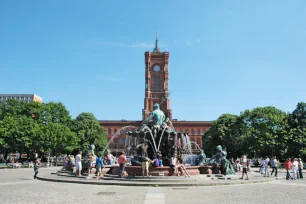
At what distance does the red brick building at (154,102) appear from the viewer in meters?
104

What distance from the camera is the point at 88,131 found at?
65.2m

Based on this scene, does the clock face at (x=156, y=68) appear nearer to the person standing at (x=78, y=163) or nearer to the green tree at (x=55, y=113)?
the green tree at (x=55, y=113)

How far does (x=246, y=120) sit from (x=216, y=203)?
168 feet

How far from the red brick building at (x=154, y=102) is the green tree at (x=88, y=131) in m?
33.8

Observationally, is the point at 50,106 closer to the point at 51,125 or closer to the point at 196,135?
the point at 51,125

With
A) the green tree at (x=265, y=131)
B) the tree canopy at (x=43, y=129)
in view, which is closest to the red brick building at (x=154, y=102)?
the tree canopy at (x=43, y=129)

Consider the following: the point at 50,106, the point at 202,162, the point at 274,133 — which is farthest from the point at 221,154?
the point at 50,106

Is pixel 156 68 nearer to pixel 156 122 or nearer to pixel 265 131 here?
pixel 265 131

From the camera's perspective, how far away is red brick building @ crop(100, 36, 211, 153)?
104125 millimetres

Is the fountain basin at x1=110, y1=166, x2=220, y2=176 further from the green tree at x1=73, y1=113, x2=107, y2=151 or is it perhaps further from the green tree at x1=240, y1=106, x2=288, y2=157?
the green tree at x1=73, y1=113, x2=107, y2=151

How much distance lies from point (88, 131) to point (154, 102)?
42.6 m

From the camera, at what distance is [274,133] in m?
50.0

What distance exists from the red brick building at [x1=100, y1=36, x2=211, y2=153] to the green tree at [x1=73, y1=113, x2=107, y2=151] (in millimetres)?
33835

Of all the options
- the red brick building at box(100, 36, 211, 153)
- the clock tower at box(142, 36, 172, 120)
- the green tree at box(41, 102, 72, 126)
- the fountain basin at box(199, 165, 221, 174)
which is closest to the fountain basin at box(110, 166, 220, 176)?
the fountain basin at box(199, 165, 221, 174)
